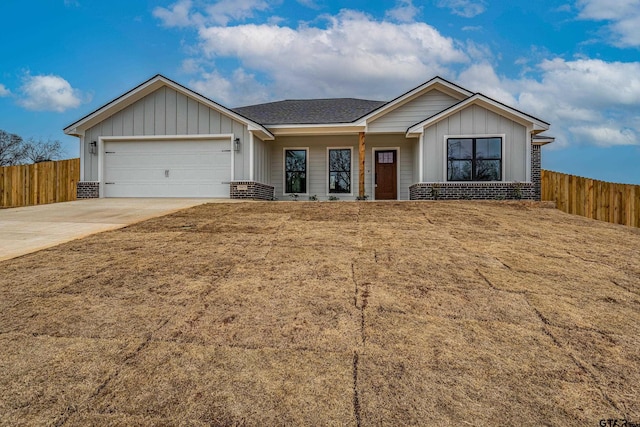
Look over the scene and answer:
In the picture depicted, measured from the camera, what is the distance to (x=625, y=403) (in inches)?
95.9

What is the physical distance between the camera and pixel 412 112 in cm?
1420

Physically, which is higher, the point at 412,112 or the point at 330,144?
the point at 412,112

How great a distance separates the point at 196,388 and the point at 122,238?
462cm

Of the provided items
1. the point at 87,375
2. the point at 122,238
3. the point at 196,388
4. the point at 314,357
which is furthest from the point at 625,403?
the point at 122,238

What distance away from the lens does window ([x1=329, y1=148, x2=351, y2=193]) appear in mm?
15531

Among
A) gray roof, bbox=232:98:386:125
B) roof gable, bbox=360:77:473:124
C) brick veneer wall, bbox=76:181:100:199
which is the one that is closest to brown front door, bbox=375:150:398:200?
roof gable, bbox=360:77:473:124

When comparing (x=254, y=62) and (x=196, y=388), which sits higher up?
(x=254, y=62)

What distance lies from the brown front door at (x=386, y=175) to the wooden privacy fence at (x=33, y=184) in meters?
12.3

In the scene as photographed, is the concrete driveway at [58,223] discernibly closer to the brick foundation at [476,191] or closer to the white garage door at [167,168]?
the white garage door at [167,168]

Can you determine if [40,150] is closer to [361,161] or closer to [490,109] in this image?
[361,161]

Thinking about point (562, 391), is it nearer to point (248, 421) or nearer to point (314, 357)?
point (314, 357)

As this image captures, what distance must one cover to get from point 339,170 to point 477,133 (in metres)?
5.43

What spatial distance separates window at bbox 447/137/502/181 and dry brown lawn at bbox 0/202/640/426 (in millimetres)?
7378

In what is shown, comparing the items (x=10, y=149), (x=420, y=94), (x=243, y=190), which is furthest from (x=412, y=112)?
(x=10, y=149)
